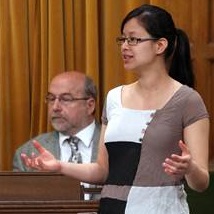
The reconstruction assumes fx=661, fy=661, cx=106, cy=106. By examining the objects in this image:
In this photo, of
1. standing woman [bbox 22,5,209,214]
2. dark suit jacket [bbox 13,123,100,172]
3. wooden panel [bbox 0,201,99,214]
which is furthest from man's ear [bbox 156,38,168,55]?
Result: dark suit jacket [bbox 13,123,100,172]

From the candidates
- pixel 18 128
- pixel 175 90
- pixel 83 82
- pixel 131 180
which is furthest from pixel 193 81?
pixel 18 128

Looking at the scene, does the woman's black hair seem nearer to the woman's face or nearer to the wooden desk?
the woman's face

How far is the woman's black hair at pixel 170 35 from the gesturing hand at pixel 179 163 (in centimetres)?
46

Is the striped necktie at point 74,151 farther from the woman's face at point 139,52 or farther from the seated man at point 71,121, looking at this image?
the woman's face at point 139,52

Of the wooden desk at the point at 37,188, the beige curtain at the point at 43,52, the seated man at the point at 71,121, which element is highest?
the beige curtain at the point at 43,52

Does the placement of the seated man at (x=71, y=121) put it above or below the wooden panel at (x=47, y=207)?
above

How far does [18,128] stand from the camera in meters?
3.87

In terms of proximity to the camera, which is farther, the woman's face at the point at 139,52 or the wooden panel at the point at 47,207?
the wooden panel at the point at 47,207

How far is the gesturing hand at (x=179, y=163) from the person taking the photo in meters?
1.90

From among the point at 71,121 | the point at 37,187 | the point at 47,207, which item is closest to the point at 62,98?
the point at 71,121

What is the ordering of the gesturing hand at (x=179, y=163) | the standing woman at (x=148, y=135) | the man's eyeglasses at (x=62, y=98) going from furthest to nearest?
the man's eyeglasses at (x=62, y=98), the standing woman at (x=148, y=135), the gesturing hand at (x=179, y=163)

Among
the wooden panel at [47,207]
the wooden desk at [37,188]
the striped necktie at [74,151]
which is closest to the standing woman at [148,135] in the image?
the wooden panel at [47,207]

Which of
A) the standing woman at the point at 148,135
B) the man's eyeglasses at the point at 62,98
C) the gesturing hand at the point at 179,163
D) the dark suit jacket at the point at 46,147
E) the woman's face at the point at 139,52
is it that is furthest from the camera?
the man's eyeglasses at the point at 62,98

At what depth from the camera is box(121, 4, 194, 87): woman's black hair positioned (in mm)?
2268
